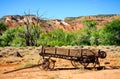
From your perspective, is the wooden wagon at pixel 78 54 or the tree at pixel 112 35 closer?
Answer: the wooden wagon at pixel 78 54

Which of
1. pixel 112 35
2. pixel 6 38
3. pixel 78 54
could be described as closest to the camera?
pixel 78 54

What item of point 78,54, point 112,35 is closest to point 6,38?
point 112,35

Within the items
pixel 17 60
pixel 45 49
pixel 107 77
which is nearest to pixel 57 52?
pixel 45 49

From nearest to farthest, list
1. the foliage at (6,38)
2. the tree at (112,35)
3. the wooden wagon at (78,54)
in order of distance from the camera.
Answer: the wooden wagon at (78,54), the tree at (112,35), the foliage at (6,38)

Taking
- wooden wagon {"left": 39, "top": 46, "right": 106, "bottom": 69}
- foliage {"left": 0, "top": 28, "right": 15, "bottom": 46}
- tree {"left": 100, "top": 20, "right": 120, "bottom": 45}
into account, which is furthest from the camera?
foliage {"left": 0, "top": 28, "right": 15, "bottom": 46}

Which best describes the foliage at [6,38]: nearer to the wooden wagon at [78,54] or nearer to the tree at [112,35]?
the tree at [112,35]

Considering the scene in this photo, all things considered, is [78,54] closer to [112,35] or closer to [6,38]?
[112,35]

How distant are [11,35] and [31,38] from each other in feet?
66.9

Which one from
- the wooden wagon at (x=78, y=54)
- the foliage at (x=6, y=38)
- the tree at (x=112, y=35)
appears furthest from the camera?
the foliage at (x=6, y=38)

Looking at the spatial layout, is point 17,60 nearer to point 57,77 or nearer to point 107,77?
point 57,77

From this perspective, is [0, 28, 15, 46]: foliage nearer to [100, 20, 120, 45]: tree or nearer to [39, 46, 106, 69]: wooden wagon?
[100, 20, 120, 45]: tree

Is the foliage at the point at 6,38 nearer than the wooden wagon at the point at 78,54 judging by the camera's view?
No

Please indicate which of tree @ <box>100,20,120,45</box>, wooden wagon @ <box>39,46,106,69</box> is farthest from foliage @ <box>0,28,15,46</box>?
wooden wagon @ <box>39,46,106,69</box>

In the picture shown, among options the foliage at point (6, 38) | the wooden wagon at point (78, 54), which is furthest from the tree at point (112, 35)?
the wooden wagon at point (78, 54)
